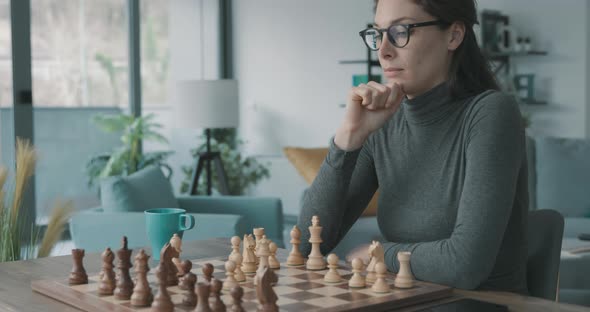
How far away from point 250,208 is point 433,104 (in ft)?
9.20

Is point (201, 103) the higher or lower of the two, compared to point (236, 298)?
higher

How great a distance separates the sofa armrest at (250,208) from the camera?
171 inches

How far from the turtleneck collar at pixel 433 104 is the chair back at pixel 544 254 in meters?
0.30

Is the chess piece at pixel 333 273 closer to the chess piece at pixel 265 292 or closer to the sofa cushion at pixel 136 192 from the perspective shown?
the chess piece at pixel 265 292

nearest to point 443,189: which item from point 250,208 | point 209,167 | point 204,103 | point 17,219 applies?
point 17,219

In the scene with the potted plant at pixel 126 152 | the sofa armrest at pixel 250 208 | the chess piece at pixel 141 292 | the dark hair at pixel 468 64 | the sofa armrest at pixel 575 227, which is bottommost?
the sofa armrest at pixel 575 227

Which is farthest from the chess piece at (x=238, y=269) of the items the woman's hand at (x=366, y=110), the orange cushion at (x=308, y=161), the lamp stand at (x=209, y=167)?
the lamp stand at (x=209, y=167)

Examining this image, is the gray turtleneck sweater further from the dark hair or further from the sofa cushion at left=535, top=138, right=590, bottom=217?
the sofa cushion at left=535, top=138, right=590, bottom=217

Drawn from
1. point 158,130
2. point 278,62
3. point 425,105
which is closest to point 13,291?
point 425,105

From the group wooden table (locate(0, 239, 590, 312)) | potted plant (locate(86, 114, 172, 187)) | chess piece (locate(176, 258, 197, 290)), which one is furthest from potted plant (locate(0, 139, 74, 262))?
potted plant (locate(86, 114, 172, 187))

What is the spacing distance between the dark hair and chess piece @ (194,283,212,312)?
803 mm

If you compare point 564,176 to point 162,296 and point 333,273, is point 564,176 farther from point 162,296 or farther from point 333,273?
point 162,296

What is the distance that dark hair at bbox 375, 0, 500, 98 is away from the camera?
165cm

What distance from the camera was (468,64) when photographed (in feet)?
5.60
